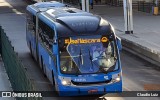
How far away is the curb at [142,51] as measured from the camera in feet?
67.4

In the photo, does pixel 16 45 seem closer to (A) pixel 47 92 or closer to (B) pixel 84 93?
(A) pixel 47 92

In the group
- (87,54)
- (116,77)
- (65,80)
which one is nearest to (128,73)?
(116,77)

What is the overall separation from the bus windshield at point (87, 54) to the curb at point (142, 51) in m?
7.18

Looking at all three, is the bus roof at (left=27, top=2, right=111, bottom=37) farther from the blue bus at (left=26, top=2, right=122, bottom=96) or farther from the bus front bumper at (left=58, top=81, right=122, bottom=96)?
the bus front bumper at (left=58, top=81, right=122, bottom=96)

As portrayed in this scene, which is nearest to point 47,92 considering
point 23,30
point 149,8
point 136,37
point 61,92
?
point 61,92

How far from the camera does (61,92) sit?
12.9 meters

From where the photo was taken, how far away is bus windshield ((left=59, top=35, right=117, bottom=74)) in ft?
42.0

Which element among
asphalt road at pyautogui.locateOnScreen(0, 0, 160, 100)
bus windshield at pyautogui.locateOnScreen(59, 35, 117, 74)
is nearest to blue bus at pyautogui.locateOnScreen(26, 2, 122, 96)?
bus windshield at pyautogui.locateOnScreen(59, 35, 117, 74)

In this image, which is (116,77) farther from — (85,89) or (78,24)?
(78,24)

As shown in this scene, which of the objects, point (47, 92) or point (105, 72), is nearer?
point (105, 72)

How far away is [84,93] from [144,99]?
7.90ft

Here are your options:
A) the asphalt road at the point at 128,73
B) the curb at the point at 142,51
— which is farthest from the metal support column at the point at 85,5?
the asphalt road at the point at 128,73

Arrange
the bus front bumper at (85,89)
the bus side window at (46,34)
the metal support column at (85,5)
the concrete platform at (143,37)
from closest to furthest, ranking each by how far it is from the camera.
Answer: the bus front bumper at (85,89) < the bus side window at (46,34) < the concrete platform at (143,37) < the metal support column at (85,5)

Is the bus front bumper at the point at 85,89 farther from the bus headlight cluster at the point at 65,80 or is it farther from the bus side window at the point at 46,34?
the bus side window at the point at 46,34
